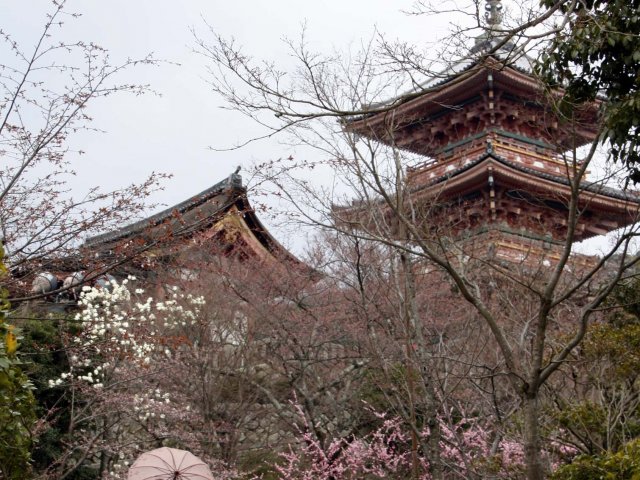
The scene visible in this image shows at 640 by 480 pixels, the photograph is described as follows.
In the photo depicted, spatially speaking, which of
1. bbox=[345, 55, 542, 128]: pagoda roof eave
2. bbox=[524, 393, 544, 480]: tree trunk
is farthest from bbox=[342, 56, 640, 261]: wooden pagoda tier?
bbox=[524, 393, 544, 480]: tree trunk

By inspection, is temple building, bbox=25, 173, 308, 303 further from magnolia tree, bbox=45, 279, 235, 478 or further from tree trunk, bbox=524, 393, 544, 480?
tree trunk, bbox=524, 393, 544, 480

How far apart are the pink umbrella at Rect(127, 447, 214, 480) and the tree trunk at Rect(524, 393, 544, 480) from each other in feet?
14.6

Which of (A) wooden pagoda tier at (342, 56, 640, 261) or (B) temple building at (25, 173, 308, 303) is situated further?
(A) wooden pagoda tier at (342, 56, 640, 261)

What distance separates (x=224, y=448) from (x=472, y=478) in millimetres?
5096

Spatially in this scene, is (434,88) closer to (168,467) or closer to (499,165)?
(168,467)

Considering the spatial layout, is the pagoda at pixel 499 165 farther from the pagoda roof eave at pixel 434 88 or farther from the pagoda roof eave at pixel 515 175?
the pagoda roof eave at pixel 434 88

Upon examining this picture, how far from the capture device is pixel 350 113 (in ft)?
19.7

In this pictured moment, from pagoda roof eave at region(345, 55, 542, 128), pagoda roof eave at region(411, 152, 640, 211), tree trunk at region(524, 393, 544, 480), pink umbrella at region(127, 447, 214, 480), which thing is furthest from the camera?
pagoda roof eave at region(411, 152, 640, 211)

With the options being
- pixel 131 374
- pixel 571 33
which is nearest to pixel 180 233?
pixel 571 33

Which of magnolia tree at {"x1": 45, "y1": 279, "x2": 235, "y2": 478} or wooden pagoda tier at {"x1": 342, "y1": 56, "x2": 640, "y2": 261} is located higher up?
wooden pagoda tier at {"x1": 342, "y1": 56, "x2": 640, "y2": 261}

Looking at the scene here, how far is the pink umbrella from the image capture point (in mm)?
8781

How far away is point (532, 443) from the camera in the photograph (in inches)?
214

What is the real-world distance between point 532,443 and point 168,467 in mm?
4693

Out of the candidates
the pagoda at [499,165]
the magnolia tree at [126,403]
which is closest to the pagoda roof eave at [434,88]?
the magnolia tree at [126,403]
